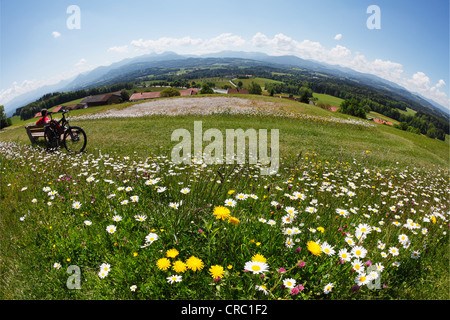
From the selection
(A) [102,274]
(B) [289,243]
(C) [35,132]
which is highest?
(C) [35,132]

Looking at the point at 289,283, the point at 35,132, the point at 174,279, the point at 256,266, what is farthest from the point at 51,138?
the point at 289,283

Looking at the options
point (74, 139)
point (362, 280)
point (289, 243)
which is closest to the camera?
point (362, 280)

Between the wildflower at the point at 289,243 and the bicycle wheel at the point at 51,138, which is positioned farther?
the bicycle wheel at the point at 51,138

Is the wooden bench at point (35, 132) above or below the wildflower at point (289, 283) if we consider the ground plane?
above

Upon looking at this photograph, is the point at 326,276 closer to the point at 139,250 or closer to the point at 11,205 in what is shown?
the point at 139,250

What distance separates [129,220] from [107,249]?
1.58ft

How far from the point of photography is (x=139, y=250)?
2.64 m

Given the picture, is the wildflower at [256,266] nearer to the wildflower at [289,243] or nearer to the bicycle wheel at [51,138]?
the wildflower at [289,243]

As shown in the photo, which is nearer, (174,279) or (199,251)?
(174,279)

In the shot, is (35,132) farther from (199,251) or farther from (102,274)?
(199,251)

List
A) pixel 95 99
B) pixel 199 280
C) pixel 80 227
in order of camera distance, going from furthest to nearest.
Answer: pixel 95 99, pixel 80 227, pixel 199 280

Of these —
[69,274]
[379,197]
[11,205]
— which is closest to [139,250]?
[69,274]

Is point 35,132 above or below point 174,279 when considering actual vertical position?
above

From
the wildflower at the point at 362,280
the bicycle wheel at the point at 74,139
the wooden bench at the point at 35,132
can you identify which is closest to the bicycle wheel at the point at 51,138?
the bicycle wheel at the point at 74,139
